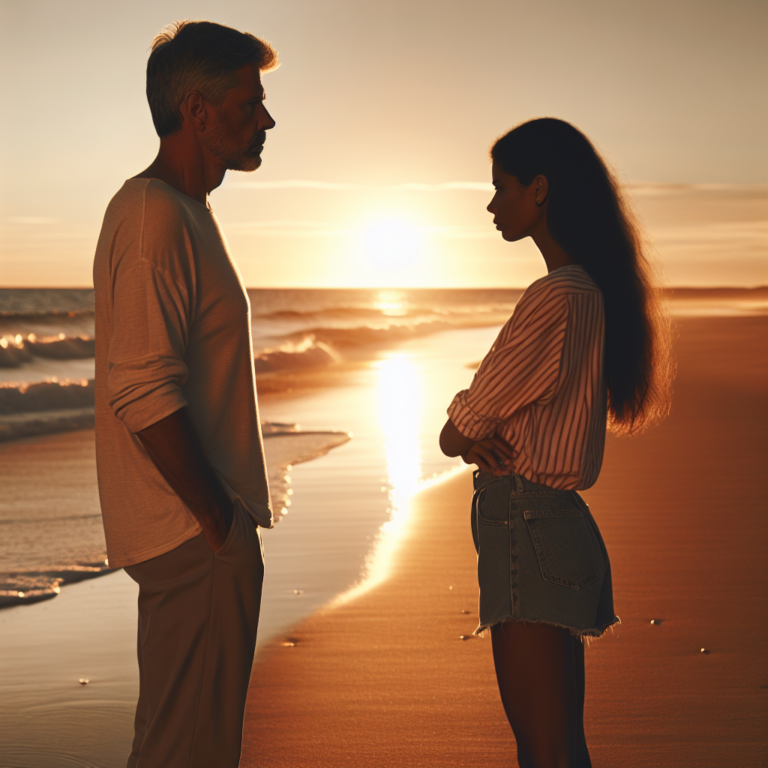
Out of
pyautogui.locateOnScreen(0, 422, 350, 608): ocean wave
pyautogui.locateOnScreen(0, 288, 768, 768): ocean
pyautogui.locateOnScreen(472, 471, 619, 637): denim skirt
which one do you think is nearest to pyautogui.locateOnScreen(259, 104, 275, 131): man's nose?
pyautogui.locateOnScreen(472, 471, 619, 637): denim skirt

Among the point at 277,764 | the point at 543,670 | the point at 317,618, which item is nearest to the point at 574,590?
the point at 543,670

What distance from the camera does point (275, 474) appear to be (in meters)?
8.15

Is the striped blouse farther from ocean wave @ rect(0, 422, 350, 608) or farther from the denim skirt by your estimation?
ocean wave @ rect(0, 422, 350, 608)

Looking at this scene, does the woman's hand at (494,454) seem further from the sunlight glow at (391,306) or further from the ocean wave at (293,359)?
the sunlight glow at (391,306)

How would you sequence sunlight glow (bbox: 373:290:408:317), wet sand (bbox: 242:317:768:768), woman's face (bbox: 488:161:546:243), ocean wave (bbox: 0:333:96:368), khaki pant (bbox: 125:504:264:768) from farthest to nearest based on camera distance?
1. sunlight glow (bbox: 373:290:408:317)
2. ocean wave (bbox: 0:333:96:368)
3. wet sand (bbox: 242:317:768:768)
4. woman's face (bbox: 488:161:546:243)
5. khaki pant (bbox: 125:504:264:768)

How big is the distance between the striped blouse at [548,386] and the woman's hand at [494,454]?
17 mm

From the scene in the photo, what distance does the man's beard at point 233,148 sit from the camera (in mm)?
2227

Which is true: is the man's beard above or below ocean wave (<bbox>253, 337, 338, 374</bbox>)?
above

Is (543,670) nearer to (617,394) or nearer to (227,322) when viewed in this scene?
(617,394)

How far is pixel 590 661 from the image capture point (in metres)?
4.00

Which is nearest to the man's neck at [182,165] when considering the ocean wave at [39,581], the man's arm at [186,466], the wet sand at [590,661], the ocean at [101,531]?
the man's arm at [186,466]

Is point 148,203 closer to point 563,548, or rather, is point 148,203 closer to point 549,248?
point 549,248

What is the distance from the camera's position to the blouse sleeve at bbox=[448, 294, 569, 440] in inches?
81.7

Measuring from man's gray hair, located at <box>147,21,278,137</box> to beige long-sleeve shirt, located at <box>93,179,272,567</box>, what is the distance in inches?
11.1
